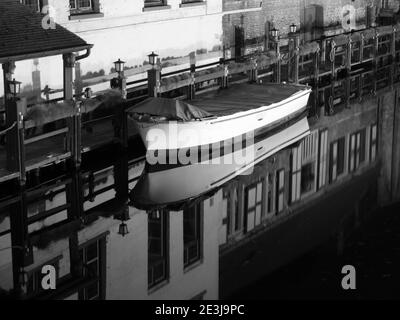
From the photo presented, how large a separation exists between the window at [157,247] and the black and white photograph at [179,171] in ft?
0.12

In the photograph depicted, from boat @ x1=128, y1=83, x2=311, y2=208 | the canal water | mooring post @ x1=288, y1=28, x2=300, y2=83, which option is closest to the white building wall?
mooring post @ x1=288, y1=28, x2=300, y2=83

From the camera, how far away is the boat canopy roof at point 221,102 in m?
20.9

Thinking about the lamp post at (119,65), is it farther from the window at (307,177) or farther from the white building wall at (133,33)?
the window at (307,177)

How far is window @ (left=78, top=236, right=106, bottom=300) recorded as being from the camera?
46.0ft

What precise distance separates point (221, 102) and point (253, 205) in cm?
496

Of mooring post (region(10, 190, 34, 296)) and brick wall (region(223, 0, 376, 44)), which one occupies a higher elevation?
brick wall (region(223, 0, 376, 44))

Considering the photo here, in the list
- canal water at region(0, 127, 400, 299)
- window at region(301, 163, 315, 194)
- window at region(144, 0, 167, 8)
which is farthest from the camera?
window at region(144, 0, 167, 8)

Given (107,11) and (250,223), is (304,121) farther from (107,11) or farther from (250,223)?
(250,223)

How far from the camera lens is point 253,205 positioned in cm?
1895

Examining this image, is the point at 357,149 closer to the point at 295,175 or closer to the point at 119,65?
the point at 295,175

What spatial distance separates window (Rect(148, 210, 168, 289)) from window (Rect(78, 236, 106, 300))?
Result: 2.17 feet

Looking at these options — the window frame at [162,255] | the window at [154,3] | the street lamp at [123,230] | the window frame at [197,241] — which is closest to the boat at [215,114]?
the window frame at [197,241]

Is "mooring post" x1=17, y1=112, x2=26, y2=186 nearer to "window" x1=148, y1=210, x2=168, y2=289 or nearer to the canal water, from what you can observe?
the canal water
